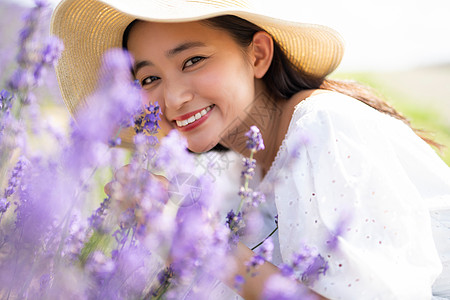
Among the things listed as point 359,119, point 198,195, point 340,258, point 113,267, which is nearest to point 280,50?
point 359,119

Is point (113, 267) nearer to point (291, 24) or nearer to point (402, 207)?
point (402, 207)

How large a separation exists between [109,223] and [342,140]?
75 cm

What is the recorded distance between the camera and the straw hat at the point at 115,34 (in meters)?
1.35

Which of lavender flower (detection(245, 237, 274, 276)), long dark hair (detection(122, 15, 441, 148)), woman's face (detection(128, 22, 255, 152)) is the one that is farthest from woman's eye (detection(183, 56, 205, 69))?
lavender flower (detection(245, 237, 274, 276))

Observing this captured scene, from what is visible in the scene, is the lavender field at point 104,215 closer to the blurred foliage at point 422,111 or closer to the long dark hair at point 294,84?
the long dark hair at point 294,84

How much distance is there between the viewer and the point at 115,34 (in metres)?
1.67

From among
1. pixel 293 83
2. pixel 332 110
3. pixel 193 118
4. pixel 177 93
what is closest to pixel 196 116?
pixel 193 118

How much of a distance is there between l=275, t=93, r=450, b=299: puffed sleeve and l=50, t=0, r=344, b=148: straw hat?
35 centimetres

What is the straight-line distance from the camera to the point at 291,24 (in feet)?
4.79

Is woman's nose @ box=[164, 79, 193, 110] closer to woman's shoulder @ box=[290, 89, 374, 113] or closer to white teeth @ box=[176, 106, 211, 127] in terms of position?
white teeth @ box=[176, 106, 211, 127]

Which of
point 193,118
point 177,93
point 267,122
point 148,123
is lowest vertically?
point 267,122

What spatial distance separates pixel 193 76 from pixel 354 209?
23.1 inches

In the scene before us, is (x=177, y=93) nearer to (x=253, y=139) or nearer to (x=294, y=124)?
(x=294, y=124)

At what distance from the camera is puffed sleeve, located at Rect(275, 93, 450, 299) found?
116 cm
